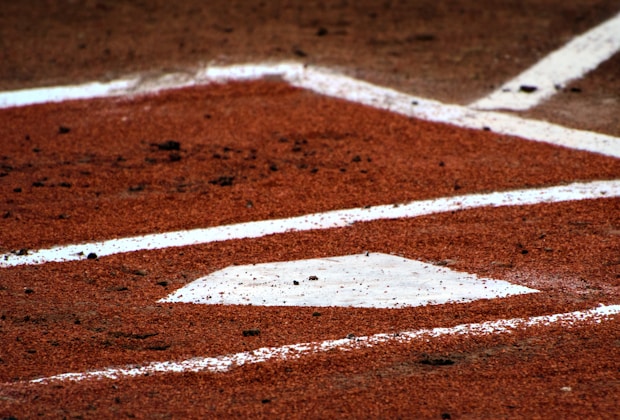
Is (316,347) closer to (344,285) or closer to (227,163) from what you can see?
(344,285)

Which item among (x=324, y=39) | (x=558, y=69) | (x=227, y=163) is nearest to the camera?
(x=227, y=163)

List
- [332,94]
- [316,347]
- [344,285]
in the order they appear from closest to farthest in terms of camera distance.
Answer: [316,347] < [344,285] < [332,94]

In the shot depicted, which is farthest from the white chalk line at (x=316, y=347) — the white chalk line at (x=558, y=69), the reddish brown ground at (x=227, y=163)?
the white chalk line at (x=558, y=69)

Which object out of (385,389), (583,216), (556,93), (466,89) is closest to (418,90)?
(466,89)

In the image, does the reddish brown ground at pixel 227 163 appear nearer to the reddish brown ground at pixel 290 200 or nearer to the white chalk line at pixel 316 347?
the reddish brown ground at pixel 290 200

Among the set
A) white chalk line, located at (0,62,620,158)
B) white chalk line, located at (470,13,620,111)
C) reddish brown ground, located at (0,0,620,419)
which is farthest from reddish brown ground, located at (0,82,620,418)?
white chalk line, located at (470,13,620,111)

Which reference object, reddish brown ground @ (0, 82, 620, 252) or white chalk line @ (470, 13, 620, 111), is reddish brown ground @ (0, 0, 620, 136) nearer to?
white chalk line @ (470, 13, 620, 111)

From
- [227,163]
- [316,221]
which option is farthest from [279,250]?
[227,163]

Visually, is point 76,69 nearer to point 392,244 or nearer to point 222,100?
point 222,100
